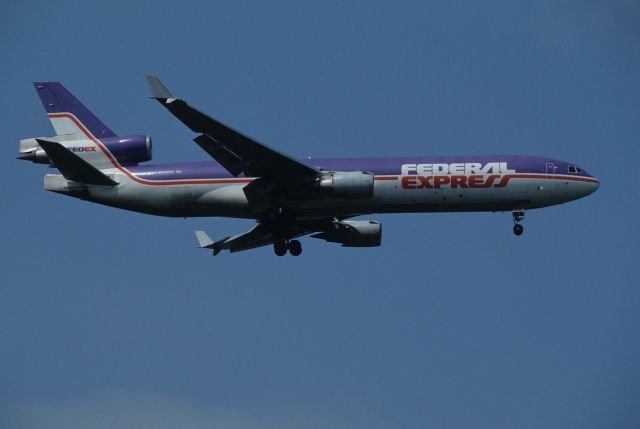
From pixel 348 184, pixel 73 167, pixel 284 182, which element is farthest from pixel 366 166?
pixel 73 167

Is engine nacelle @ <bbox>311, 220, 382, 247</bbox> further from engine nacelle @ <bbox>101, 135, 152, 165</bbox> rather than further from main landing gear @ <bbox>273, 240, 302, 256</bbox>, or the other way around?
engine nacelle @ <bbox>101, 135, 152, 165</bbox>

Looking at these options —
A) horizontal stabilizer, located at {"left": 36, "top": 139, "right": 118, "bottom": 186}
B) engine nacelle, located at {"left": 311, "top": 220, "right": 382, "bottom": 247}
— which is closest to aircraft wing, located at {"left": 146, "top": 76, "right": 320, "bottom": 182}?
horizontal stabilizer, located at {"left": 36, "top": 139, "right": 118, "bottom": 186}

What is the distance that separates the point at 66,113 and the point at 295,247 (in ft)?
46.5

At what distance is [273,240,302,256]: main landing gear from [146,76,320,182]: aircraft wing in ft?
15.5

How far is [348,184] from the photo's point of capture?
61094 millimetres

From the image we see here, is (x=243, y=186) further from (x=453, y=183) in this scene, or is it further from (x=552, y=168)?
(x=552, y=168)

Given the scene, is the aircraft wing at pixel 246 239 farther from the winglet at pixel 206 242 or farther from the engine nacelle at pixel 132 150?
the engine nacelle at pixel 132 150

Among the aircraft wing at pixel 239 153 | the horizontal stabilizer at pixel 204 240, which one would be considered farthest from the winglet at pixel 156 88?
the horizontal stabilizer at pixel 204 240

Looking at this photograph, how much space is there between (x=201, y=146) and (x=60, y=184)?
26.0 ft

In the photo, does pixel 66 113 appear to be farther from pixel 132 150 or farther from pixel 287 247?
pixel 287 247

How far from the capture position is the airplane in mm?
62031

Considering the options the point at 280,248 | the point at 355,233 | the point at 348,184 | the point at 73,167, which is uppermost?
the point at 73,167

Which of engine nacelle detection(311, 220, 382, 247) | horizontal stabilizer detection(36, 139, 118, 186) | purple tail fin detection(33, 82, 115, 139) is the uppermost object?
purple tail fin detection(33, 82, 115, 139)

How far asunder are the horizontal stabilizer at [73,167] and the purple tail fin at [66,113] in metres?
3.55
